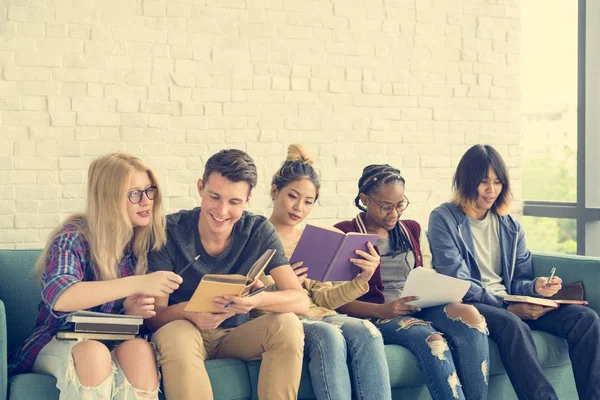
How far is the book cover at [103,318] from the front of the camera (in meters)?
2.66

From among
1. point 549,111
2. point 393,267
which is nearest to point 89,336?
point 393,267

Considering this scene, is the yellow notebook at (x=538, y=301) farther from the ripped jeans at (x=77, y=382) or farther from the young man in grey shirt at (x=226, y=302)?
the ripped jeans at (x=77, y=382)

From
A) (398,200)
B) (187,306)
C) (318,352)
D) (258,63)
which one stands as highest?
(258,63)

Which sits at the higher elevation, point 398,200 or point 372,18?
point 372,18

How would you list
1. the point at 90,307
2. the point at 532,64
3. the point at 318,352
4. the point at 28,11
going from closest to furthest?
1. the point at 90,307
2. the point at 318,352
3. the point at 28,11
4. the point at 532,64

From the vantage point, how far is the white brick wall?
421 cm

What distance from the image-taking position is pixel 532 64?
802 cm

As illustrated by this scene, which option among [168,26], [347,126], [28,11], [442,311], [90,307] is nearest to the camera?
[90,307]

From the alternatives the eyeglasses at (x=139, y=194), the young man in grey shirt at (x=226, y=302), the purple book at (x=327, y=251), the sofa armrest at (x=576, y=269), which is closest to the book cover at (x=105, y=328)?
the young man in grey shirt at (x=226, y=302)

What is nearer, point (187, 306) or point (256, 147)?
point (187, 306)

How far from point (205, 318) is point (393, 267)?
3.35 feet

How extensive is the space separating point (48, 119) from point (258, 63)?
1.13 metres

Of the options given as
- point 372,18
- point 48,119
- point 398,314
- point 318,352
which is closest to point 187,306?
point 318,352

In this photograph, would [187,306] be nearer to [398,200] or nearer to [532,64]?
[398,200]
